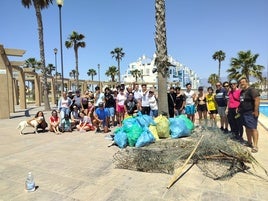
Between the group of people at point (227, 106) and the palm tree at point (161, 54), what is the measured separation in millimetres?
928

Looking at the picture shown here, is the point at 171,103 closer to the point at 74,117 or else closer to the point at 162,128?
the point at 162,128

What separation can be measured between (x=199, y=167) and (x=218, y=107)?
3.37 metres

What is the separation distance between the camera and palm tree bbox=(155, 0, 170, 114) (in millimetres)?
7020

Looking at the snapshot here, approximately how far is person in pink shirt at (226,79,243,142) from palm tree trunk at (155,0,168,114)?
1899 mm

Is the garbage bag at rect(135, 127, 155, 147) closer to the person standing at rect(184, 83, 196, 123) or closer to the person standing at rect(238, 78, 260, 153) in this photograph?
the person standing at rect(238, 78, 260, 153)

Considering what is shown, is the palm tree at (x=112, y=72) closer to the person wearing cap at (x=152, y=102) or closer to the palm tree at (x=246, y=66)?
the palm tree at (x=246, y=66)

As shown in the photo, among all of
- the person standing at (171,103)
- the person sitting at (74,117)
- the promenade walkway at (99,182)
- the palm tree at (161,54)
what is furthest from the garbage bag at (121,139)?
the person sitting at (74,117)

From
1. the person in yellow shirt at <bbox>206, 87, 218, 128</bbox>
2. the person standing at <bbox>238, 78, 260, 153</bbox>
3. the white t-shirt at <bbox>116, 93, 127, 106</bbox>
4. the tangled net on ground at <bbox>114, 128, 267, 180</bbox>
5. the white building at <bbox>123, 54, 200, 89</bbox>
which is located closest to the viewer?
the tangled net on ground at <bbox>114, 128, 267, 180</bbox>

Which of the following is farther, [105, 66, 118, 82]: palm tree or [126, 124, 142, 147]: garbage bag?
[105, 66, 118, 82]: palm tree

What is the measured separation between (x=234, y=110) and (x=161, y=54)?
281 centimetres

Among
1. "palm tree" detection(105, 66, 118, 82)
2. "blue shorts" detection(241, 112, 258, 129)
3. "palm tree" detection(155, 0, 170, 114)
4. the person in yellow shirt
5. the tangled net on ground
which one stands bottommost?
the tangled net on ground

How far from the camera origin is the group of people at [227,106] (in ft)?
16.5

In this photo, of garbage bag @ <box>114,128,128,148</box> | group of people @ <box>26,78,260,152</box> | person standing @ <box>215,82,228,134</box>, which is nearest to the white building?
group of people @ <box>26,78,260,152</box>

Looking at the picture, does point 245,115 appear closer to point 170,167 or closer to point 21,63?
point 170,167
